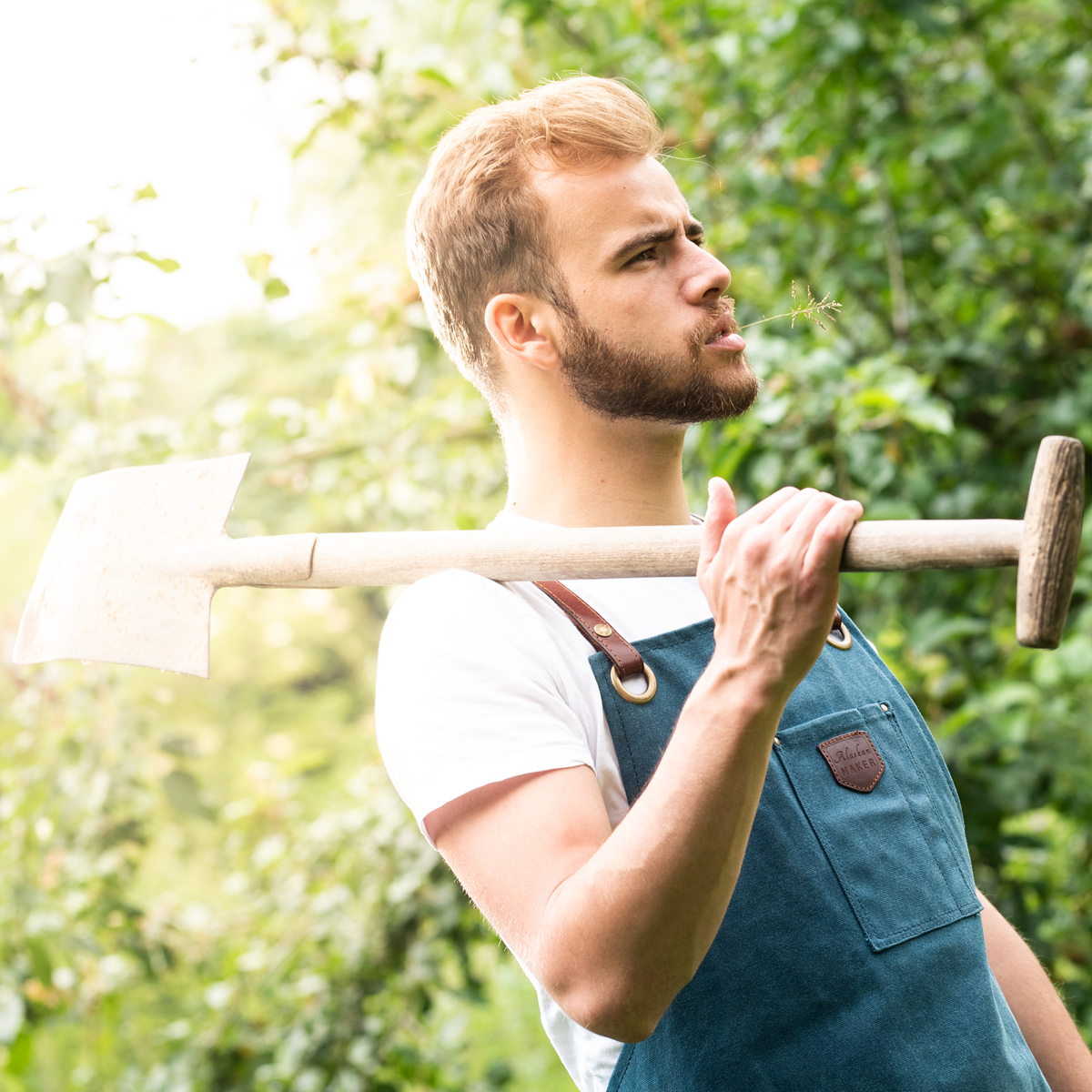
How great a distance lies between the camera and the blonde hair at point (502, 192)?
54.1 inches

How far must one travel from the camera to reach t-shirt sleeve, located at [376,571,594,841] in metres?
0.98

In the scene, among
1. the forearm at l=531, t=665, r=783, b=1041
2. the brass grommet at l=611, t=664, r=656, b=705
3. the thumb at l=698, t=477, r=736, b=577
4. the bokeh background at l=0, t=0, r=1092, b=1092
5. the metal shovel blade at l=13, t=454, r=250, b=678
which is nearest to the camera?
the forearm at l=531, t=665, r=783, b=1041

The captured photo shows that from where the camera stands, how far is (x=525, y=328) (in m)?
1.38

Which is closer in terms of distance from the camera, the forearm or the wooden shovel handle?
the forearm

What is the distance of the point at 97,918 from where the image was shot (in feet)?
9.30

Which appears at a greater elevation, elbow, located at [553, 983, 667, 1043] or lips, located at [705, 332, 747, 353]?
lips, located at [705, 332, 747, 353]

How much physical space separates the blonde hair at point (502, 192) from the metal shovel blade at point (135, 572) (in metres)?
0.41

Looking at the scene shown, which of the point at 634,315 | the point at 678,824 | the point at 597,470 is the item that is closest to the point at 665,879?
the point at 678,824

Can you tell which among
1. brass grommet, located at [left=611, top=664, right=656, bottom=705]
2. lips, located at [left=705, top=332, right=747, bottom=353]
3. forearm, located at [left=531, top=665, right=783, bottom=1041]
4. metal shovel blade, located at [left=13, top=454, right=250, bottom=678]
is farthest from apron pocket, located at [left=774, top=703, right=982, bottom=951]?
metal shovel blade, located at [left=13, top=454, right=250, bottom=678]

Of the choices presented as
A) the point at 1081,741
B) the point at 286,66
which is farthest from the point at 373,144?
the point at 1081,741

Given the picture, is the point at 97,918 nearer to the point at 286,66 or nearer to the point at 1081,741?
the point at 286,66

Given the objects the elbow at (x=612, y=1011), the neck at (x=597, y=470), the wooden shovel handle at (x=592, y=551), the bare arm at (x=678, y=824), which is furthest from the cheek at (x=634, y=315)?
the elbow at (x=612, y=1011)

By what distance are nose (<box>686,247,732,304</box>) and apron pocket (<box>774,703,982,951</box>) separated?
1.85ft

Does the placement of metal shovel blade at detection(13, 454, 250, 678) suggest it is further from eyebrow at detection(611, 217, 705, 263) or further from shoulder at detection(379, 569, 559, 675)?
eyebrow at detection(611, 217, 705, 263)
